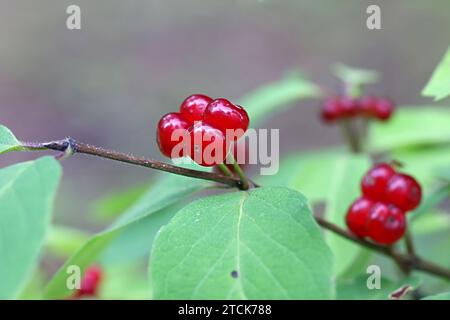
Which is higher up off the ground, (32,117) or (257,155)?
(32,117)


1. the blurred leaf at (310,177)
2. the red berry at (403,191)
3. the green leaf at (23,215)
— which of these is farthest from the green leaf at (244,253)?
the blurred leaf at (310,177)

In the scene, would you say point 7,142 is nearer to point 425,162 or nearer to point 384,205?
point 384,205

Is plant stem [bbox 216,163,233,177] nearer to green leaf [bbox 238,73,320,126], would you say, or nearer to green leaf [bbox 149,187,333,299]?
green leaf [bbox 149,187,333,299]

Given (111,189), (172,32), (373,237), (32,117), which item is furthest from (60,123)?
(373,237)

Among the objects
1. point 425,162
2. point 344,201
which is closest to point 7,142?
point 344,201

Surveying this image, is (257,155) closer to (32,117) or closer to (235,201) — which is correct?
(235,201)

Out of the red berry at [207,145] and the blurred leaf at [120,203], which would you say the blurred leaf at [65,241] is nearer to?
the blurred leaf at [120,203]
